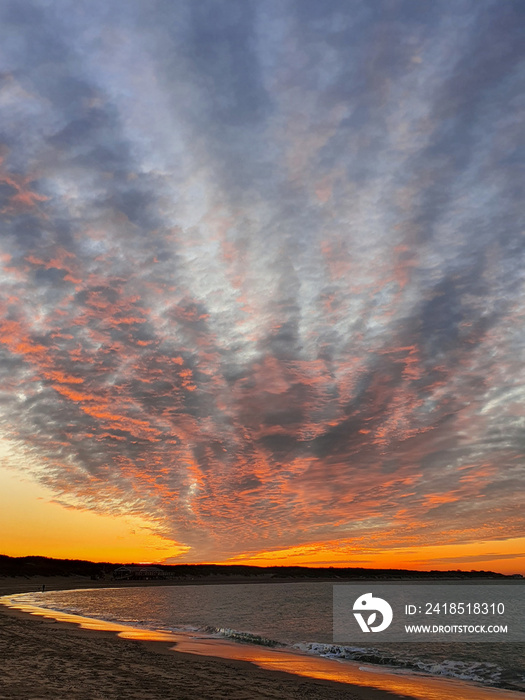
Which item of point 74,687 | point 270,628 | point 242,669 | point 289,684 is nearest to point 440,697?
point 289,684

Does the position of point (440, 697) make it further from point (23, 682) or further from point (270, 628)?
point (270, 628)

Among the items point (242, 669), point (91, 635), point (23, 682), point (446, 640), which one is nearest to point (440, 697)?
point (242, 669)

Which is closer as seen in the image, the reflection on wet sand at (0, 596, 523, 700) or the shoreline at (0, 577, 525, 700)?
the shoreline at (0, 577, 525, 700)

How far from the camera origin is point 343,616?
6419 cm

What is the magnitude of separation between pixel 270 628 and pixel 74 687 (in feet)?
124

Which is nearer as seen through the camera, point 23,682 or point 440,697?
point 23,682

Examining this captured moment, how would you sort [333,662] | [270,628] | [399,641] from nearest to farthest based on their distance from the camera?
[333,662] < [399,641] < [270,628]

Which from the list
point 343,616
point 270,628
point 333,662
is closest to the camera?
point 333,662

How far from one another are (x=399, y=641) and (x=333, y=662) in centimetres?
1576

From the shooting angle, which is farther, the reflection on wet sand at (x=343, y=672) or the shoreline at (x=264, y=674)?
the reflection on wet sand at (x=343, y=672)

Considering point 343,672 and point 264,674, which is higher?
point 264,674

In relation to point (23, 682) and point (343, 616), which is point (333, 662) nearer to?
point (23, 682)

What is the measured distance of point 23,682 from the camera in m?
14.6

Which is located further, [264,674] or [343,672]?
[343,672]
